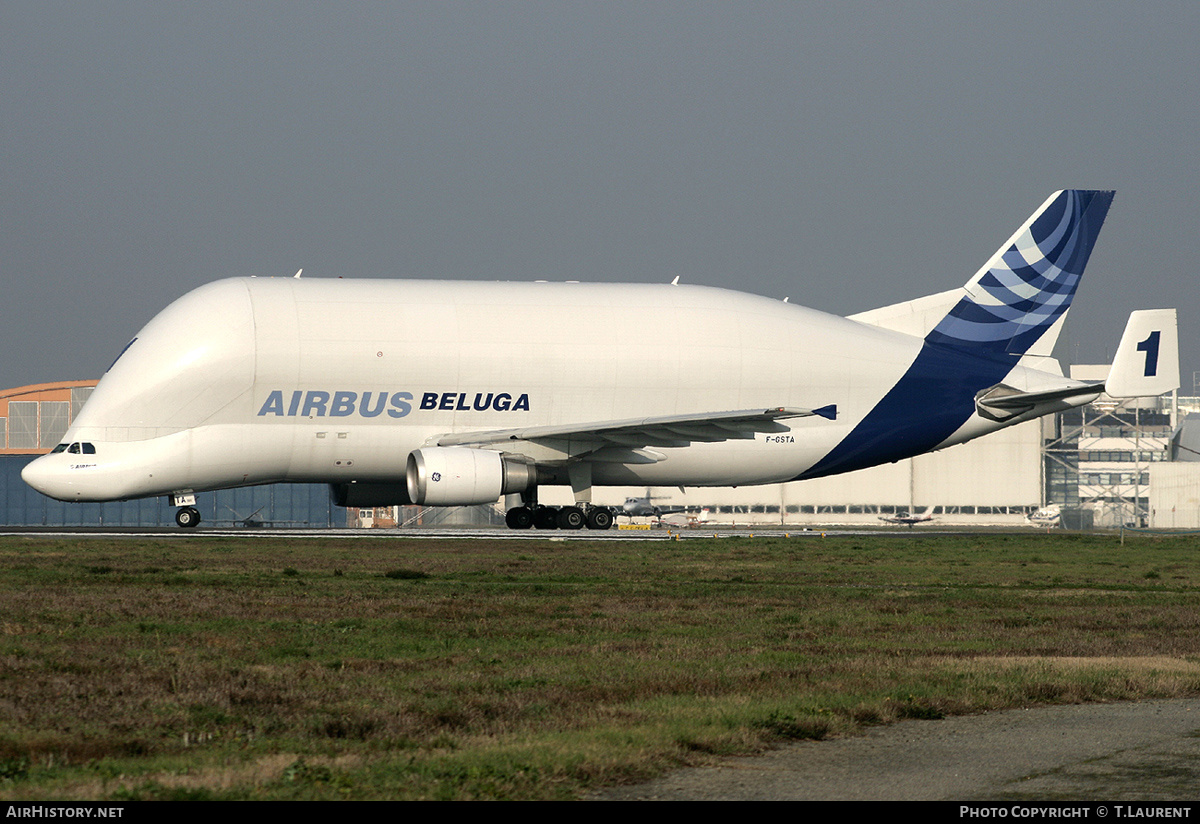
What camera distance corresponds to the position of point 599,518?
154 ft

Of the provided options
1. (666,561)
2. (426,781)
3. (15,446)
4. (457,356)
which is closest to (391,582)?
(666,561)

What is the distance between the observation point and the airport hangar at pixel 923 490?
3187 inches

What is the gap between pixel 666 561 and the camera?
32.7 meters

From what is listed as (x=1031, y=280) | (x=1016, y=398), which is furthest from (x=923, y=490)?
(x=1016, y=398)

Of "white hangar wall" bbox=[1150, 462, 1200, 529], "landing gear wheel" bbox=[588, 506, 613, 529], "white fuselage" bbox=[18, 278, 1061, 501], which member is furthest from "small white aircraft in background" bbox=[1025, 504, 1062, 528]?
"landing gear wheel" bbox=[588, 506, 613, 529]

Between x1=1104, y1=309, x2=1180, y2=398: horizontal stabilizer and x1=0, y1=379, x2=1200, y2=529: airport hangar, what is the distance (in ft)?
135

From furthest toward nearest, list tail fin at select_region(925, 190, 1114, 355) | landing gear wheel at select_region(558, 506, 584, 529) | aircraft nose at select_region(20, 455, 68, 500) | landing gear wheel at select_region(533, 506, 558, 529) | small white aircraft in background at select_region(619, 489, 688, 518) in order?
small white aircraft in background at select_region(619, 489, 688, 518), tail fin at select_region(925, 190, 1114, 355), landing gear wheel at select_region(533, 506, 558, 529), landing gear wheel at select_region(558, 506, 584, 529), aircraft nose at select_region(20, 455, 68, 500)

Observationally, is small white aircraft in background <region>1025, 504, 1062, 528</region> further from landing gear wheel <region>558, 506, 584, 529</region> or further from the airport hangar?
landing gear wheel <region>558, 506, 584, 529</region>

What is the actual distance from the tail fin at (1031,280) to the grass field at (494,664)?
21905 millimetres

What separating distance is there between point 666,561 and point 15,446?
63403mm

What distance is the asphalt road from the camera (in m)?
8.68

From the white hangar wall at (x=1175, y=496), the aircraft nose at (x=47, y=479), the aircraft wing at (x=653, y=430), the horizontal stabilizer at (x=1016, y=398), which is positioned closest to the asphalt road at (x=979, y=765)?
the aircraft wing at (x=653, y=430)

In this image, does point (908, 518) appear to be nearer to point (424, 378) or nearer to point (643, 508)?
point (643, 508)
